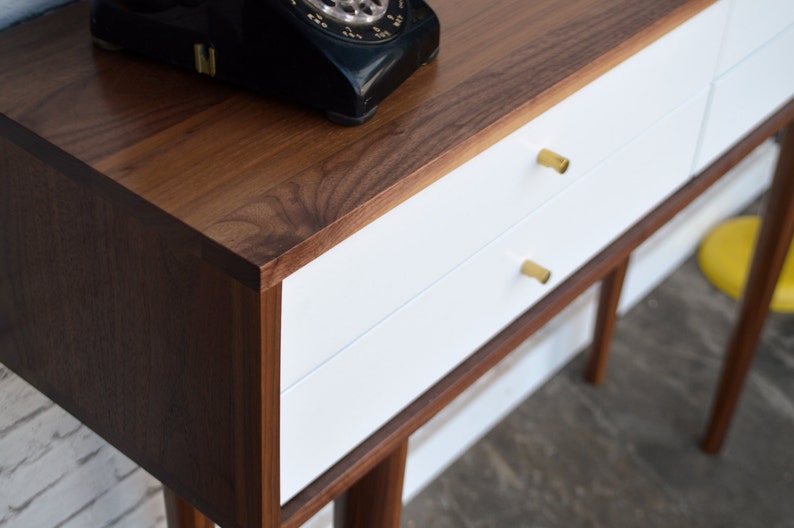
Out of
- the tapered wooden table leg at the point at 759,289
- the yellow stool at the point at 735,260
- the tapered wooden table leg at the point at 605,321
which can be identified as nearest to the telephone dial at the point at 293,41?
the tapered wooden table leg at the point at 759,289

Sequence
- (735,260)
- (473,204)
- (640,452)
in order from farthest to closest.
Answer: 1. (735,260)
2. (640,452)
3. (473,204)

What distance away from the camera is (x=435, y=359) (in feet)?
2.81

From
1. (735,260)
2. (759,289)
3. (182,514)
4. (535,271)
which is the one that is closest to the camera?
(535,271)

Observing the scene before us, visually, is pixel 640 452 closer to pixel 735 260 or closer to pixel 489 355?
pixel 735 260

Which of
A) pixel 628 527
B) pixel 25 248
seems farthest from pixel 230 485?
pixel 628 527

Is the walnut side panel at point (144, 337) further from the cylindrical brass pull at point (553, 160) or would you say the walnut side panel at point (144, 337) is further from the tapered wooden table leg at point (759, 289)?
the tapered wooden table leg at point (759, 289)

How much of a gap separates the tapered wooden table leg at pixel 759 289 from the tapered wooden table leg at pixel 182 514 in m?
0.79

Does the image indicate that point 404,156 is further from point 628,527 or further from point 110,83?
point 628,527

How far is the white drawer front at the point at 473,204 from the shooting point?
69 centimetres

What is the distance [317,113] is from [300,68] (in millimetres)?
40

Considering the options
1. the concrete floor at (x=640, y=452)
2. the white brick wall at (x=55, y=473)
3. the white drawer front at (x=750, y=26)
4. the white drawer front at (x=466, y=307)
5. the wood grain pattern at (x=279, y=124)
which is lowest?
the concrete floor at (x=640, y=452)

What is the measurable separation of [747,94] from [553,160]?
1.24 ft

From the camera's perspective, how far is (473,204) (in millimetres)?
788

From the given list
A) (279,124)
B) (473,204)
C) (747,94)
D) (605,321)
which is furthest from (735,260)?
(279,124)
